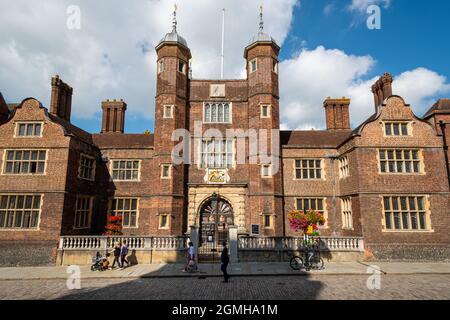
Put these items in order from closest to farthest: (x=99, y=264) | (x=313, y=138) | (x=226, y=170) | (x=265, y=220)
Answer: (x=99, y=264)
(x=265, y=220)
(x=226, y=170)
(x=313, y=138)

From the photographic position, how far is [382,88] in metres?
23.1

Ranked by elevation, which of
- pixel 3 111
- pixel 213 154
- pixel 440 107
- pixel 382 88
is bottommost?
pixel 213 154

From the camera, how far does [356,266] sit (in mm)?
14242

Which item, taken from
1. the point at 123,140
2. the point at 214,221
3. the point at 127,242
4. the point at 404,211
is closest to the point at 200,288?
the point at 127,242

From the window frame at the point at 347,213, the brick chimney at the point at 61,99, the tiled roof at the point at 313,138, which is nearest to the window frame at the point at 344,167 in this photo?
the tiled roof at the point at 313,138

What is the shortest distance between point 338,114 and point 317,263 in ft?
52.9

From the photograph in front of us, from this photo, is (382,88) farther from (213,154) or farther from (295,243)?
(295,243)

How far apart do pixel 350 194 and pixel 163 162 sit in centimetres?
1309

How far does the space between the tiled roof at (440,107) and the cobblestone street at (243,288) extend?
45.7ft

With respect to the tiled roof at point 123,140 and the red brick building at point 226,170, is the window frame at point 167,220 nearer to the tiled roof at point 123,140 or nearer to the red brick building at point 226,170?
the red brick building at point 226,170

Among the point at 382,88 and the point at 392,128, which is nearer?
the point at 392,128

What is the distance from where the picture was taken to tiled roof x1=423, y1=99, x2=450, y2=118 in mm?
20641
